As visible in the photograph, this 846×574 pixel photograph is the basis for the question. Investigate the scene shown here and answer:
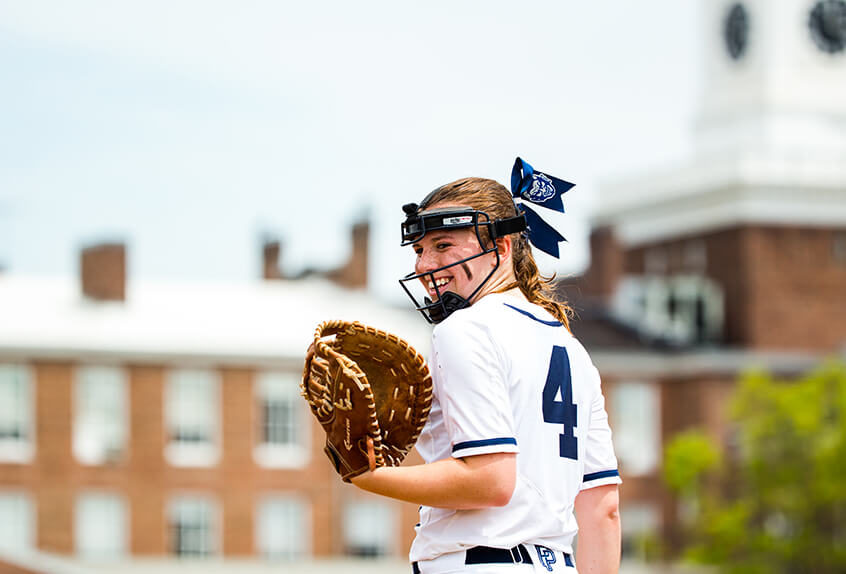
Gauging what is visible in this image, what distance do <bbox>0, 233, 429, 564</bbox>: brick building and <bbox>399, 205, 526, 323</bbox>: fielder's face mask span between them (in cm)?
3925

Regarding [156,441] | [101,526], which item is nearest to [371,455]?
[101,526]

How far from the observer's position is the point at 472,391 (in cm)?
418

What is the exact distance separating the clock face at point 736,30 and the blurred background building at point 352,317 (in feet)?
0.25

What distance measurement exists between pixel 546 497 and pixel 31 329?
40.9 meters

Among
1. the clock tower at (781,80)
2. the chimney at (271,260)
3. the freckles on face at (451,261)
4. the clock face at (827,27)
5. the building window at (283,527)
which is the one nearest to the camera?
the freckles on face at (451,261)

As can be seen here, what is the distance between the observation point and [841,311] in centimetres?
5559

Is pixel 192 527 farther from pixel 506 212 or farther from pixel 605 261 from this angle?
pixel 506 212

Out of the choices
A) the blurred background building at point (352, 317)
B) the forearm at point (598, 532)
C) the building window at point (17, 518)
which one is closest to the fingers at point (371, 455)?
the forearm at point (598, 532)

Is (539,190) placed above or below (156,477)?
above

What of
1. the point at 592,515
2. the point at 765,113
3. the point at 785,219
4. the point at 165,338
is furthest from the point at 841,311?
the point at 592,515

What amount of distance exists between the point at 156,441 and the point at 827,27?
30872mm

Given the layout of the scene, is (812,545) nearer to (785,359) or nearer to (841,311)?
(785,359)

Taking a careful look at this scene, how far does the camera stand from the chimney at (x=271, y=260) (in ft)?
190

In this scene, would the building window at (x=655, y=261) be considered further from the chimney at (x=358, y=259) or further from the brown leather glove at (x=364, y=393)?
the brown leather glove at (x=364, y=393)
